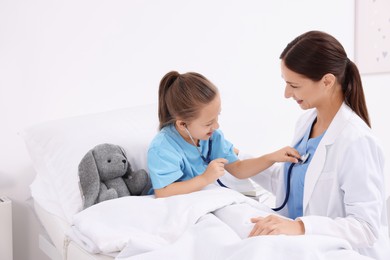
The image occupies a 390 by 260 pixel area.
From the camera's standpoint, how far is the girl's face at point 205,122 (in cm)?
168

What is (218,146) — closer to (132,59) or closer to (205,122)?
(205,122)

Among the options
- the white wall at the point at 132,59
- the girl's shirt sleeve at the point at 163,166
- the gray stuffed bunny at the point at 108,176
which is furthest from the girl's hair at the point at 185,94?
the white wall at the point at 132,59

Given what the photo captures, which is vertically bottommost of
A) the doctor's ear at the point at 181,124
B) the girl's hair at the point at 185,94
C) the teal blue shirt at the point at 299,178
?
the teal blue shirt at the point at 299,178

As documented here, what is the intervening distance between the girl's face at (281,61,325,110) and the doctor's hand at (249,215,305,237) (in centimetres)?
42

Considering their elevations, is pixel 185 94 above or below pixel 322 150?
above

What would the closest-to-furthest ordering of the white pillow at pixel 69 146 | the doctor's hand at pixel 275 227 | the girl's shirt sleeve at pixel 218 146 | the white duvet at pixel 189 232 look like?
the white duvet at pixel 189 232, the doctor's hand at pixel 275 227, the white pillow at pixel 69 146, the girl's shirt sleeve at pixel 218 146

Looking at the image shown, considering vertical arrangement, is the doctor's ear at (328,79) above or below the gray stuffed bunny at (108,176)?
above

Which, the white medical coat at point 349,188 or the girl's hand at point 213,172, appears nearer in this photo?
the white medical coat at point 349,188

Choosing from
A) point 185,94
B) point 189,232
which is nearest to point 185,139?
point 185,94

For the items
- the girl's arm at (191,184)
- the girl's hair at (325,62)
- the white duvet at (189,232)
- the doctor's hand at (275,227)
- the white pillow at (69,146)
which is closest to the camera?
the white duvet at (189,232)

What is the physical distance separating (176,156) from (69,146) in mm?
400

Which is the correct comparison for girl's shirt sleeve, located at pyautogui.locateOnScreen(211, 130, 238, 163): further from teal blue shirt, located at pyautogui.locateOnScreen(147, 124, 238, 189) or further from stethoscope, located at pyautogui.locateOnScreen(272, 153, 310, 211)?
stethoscope, located at pyautogui.locateOnScreen(272, 153, 310, 211)

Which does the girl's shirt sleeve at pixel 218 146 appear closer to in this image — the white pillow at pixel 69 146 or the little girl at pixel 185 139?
the little girl at pixel 185 139

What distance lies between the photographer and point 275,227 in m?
1.29
